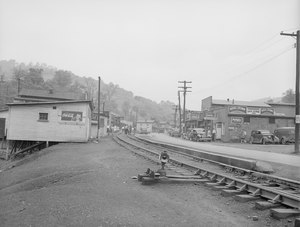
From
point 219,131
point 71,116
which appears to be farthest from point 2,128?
point 219,131

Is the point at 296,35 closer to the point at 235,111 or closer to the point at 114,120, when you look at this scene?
the point at 235,111

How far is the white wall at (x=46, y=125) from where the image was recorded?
32.4 m

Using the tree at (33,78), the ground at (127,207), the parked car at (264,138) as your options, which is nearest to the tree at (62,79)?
the tree at (33,78)

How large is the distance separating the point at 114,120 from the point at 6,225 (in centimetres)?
10128

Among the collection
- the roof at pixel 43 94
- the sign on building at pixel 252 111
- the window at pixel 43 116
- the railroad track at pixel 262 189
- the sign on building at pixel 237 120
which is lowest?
the railroad track at pixel 262 189

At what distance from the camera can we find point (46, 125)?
108 feet

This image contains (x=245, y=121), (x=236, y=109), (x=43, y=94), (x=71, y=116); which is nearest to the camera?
(x=71, y=116)

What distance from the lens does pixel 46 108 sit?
33.0 meters

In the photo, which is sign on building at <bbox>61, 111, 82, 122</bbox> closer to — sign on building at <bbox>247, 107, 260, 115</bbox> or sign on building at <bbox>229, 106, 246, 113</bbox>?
sign on building at <bbox>229, 106, 246, 113</bbox>

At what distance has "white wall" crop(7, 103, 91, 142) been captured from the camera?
106 ft

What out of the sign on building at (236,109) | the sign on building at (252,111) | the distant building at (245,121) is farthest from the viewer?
the sign on building at (252,111)

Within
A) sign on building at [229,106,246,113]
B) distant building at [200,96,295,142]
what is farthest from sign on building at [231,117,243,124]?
sign on building at [229,106,246,113]

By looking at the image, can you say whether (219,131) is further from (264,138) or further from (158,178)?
(158,178)

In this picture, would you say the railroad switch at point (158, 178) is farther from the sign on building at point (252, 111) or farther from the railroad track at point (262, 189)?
the sign on building at point (252, 111)
